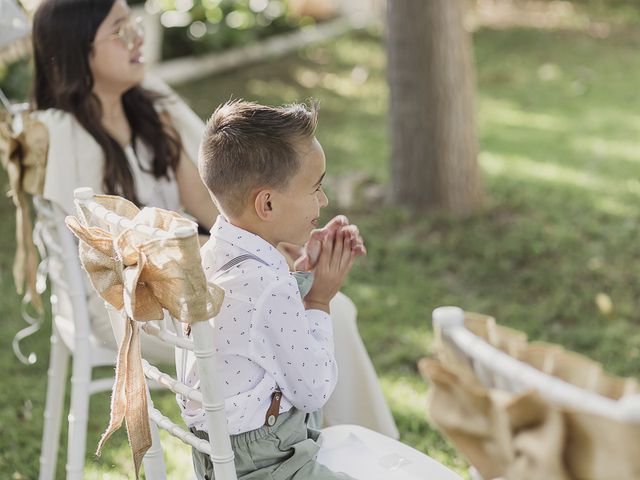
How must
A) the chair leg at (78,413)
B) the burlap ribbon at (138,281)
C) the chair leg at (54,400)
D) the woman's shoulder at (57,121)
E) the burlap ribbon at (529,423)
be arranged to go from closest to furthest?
the burlap ribbon at (529,423)
the burlap ribbon at (138,281)
the chair leg at (78,413)
the woman's shoulder at (57,121)
the chair leg at (54,400)

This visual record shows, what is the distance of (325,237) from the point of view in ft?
6.88

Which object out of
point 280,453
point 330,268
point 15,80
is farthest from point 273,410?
point 15,80

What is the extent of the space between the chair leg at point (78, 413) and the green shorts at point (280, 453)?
0.79 metres

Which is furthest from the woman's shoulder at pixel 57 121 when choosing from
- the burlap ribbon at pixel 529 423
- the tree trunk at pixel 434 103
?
the tree trunk at pixel 434 103

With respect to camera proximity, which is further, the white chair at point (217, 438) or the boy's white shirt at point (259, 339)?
the boy's white shirt at point (259, 339)

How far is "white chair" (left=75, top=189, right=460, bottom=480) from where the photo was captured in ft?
5.56

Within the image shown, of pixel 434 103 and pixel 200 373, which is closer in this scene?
pixel 200 373

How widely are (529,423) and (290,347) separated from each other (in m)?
0.63

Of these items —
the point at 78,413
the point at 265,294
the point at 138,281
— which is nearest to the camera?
the point at 138,281

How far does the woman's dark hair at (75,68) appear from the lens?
2.89 m

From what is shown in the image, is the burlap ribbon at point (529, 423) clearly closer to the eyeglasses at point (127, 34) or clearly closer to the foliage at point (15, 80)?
the eyeglasses at point (127, 34)

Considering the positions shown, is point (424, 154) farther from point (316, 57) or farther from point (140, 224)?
point (316, 57)

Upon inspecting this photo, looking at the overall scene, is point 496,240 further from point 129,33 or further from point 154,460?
point 154,460

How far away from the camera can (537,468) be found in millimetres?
1303
